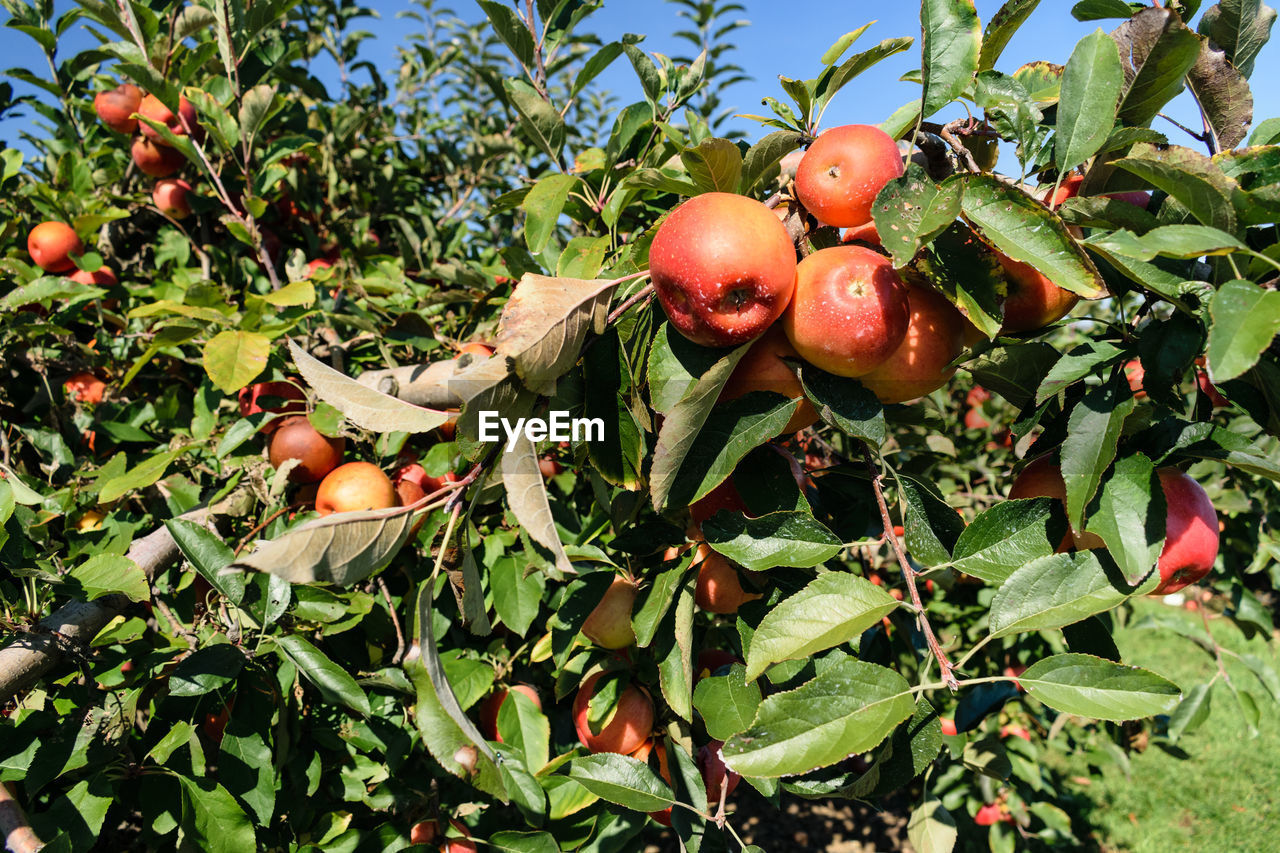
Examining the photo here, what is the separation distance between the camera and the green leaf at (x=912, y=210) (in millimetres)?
706

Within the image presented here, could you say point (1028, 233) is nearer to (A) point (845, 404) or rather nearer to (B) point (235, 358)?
(A) point (845, 404)

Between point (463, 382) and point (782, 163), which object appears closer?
point (463, 382)

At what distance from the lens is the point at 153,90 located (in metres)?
1.72

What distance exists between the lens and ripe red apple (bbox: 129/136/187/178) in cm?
205

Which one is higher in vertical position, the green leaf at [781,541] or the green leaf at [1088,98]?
the green leaf at [1088,98]

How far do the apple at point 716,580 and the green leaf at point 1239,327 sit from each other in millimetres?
657

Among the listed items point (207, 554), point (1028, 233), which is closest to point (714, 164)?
point (1028, 233)

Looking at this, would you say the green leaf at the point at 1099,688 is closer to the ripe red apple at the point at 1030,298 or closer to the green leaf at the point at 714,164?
the ripe red apple at the point at 1030,298

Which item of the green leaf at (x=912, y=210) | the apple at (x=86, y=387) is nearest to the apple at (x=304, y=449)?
the apple at (x=86, y=387)

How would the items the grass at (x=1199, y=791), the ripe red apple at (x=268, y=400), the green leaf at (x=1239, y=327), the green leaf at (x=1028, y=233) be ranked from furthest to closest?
1. the grass at (x=1199, y=791)
2. the ripe red apple at (x=268, y=400)
3. the green leaf at (x=1028, y=233)
4. the green leaf at (x=1239, y=327)

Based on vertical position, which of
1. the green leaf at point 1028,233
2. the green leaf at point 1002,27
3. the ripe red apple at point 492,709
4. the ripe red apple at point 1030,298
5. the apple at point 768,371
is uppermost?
the green leaf at point 1002,27

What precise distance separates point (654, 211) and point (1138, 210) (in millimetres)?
943

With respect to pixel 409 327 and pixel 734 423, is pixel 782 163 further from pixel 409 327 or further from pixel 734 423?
pixel 409 327

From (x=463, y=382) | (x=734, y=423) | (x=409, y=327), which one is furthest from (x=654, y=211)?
(x=463, y=382)
